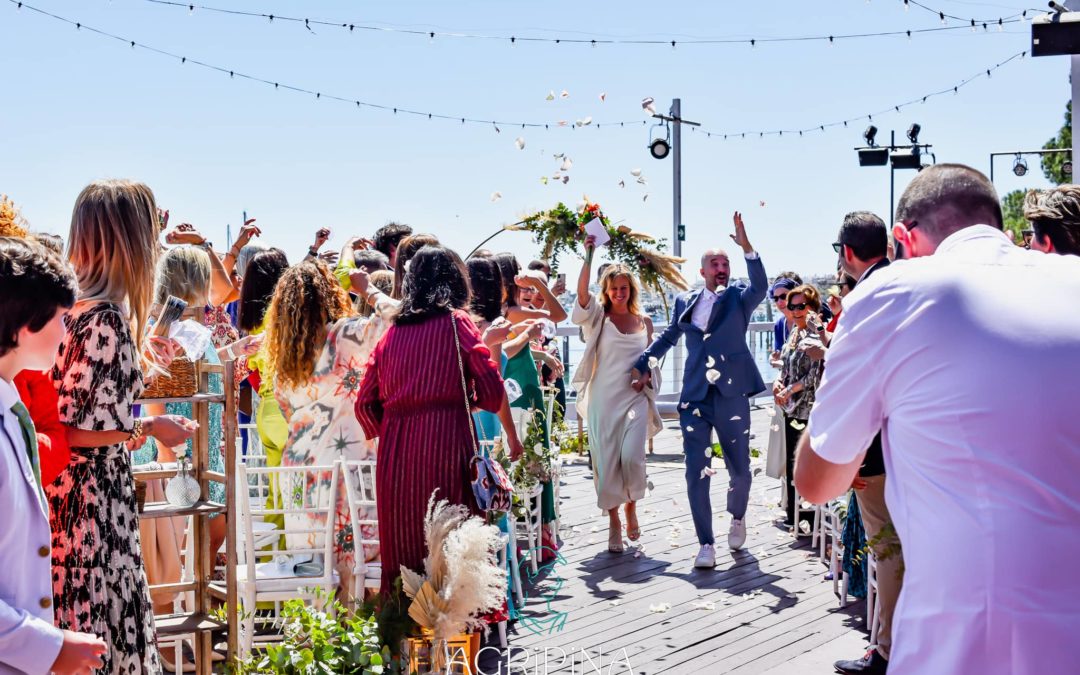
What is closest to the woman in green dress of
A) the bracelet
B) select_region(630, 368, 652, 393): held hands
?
select_region(630, 368, 652, 393): held hands

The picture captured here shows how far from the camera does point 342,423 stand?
5.12 metres

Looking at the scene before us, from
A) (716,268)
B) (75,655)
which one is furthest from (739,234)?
(75,655)

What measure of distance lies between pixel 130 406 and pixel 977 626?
2.38 metres

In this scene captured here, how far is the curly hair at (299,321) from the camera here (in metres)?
5.00

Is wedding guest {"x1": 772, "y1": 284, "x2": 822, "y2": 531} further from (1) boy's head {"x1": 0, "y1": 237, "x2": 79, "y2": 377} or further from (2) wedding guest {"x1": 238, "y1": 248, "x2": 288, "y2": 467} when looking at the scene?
(1) boy's head {"x1": 0, "y1": 237, "x2": 79, "y2": 377}

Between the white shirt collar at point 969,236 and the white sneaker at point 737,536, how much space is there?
5.53m

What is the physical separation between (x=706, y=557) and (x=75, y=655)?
5.34 meters

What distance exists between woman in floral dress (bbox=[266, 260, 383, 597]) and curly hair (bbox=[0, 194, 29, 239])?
1833 mm

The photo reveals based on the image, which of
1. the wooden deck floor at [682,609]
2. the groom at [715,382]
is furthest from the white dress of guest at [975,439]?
the groom at [715,382]

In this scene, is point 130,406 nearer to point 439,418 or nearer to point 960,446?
point 439,418

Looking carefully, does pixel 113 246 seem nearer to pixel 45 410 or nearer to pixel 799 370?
pixel 45 410

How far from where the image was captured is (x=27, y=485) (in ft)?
6.91

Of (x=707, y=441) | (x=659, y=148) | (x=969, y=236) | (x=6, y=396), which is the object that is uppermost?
(x=659, y=148)

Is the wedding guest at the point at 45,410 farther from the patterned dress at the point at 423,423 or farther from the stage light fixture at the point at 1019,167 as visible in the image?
the stage light fixture at the point at 1019,167
